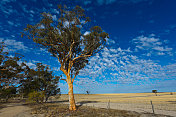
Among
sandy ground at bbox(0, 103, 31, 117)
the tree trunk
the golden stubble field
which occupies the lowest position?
the golden stubble field

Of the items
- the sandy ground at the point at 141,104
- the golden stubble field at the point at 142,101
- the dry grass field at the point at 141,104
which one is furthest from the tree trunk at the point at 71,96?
the golden stubble field at the point at 142,101

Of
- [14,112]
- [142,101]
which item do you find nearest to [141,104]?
[142,101]

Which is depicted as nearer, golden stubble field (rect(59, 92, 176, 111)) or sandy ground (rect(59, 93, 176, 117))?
sandy ground (rect(59, 93, 176, 117))

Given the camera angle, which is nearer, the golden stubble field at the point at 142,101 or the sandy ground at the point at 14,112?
the sandy ground at the point at 14,112

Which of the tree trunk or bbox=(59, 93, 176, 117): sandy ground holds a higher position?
the tree trunk

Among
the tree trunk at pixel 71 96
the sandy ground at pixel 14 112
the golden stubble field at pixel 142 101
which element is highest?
the tree trunk at pixel 71 96

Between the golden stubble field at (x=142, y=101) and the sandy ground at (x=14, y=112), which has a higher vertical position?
the sandy ground at (x=14, y=112)

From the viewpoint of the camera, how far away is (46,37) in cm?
2136

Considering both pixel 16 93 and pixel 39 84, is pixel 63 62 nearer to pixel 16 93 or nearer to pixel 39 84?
pixel 39 84

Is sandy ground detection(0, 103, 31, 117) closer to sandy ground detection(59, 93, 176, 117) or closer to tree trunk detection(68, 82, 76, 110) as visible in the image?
tree trunk detection(68, 82, 76, 110)

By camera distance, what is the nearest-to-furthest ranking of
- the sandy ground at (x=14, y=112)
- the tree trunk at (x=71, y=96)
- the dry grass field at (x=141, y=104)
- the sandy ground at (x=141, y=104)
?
1. the sandy ground at (x=14, y=112)
2. the sandy ground at (x=141, y=104)
3. the dry grass field at (x=141, y=104)
4. the tree trunk at (x=71, y=96)

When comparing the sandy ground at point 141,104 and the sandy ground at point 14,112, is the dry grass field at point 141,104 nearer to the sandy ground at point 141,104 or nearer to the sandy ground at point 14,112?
the sandy ground at point 141,104

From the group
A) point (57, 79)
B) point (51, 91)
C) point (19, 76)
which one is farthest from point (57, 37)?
point (51, 91)

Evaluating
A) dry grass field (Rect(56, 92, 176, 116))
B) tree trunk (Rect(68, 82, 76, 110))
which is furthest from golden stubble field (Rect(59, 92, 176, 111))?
tree trunk (Rect(68, 82, 76, 110))
